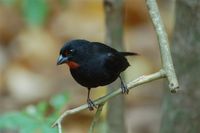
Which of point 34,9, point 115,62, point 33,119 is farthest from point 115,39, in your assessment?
point 34,9

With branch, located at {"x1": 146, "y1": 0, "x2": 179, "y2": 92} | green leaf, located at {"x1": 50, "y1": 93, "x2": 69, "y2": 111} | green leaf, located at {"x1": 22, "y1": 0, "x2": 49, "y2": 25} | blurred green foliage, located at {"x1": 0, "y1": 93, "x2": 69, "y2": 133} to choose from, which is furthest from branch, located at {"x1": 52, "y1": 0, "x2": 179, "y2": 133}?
green leaf, located at {"x1": 22, "y1": 0, "x2": 49, "y2": 25}

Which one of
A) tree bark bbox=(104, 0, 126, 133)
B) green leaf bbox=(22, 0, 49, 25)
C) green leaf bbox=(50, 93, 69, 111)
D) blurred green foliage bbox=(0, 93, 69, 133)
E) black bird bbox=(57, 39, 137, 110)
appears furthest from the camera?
green leaf bbox=(22, 0, 49, 25)

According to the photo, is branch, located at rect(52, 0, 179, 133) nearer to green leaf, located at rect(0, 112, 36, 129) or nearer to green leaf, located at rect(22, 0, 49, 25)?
green leaf, located at rect(0, 112, 36, 129)

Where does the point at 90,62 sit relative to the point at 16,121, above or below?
above

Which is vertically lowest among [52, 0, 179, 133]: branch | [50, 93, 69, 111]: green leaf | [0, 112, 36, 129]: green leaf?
[0, 112, 36, 129]: green leaf

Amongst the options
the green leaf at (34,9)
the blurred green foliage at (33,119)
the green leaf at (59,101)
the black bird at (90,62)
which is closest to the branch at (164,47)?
the black bird at (90,62)

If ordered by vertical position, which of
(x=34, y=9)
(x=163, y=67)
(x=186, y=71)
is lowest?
(x=186, y=71)

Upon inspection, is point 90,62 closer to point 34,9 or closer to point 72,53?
point 72,53
